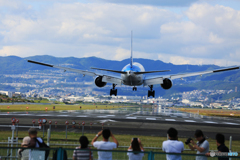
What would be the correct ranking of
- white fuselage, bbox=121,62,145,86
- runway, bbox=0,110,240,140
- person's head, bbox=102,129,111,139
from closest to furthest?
person's head, bbox=102,129,111,139, runway, bbox=0,110,240,140, white fuselage, bbox=121,62,145,86

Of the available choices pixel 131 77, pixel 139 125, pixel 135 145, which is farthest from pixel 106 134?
pixel 139 125

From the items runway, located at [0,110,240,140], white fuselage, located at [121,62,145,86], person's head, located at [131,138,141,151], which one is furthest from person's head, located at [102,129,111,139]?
white fuselage, located at [121,62,145,86]

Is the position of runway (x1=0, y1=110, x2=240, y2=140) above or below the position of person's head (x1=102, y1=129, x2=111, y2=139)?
below

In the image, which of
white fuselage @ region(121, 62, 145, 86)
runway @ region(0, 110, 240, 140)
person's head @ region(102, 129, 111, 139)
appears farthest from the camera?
white fuselage @ region(121, 62, 145, 86)

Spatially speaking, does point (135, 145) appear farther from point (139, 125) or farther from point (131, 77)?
point (139, 125)

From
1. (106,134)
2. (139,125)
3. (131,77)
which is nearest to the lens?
(106,134)

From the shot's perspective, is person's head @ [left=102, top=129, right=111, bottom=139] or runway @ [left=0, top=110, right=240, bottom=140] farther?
runway @ [left=0, top=110, right=240, bottom=140]

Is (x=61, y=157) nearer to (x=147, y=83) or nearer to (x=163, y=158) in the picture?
(x=163, y=158)

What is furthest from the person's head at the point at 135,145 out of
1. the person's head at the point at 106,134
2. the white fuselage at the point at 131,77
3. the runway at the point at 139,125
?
the white fuselage at the point at 131,77

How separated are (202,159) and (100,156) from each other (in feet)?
12.3

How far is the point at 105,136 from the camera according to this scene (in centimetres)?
1186

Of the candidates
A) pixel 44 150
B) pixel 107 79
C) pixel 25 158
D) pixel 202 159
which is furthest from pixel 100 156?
pixel 107 79

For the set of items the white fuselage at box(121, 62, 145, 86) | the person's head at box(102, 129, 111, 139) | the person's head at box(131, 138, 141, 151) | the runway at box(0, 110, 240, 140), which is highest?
the white fuselage at box(121, 62, 145, 86)

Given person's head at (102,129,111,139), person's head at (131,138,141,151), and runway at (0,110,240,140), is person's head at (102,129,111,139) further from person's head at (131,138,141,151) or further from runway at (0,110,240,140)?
runway at (0,110,240,140)
